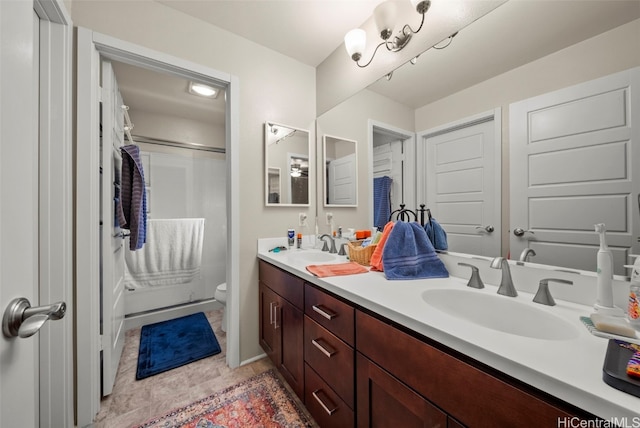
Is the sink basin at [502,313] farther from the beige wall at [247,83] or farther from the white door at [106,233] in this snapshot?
the white door at [106,233]

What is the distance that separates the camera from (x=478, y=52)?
3.51 ft

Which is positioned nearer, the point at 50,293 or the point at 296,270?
the point at 50,293

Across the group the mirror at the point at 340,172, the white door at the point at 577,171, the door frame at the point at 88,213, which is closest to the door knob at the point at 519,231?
the white door at the point at 577,171

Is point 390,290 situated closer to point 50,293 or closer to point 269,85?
point 50,293

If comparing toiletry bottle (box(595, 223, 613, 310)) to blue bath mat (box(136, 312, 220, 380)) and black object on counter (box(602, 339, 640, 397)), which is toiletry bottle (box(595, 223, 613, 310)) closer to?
black object on counter (box(602, 339, 640, 397))

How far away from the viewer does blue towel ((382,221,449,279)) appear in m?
1.10

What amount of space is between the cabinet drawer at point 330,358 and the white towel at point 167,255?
2044mm

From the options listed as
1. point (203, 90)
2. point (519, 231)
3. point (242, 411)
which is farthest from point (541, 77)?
point (203, 90)

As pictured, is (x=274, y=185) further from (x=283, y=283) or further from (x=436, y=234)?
(x=436, y=234)

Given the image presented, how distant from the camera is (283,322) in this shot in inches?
56.4

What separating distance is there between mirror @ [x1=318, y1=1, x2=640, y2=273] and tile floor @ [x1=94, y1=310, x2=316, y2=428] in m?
1.70

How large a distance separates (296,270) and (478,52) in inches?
53.2

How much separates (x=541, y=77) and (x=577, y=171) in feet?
1.19

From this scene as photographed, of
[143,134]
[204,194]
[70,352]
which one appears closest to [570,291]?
[70,352]
